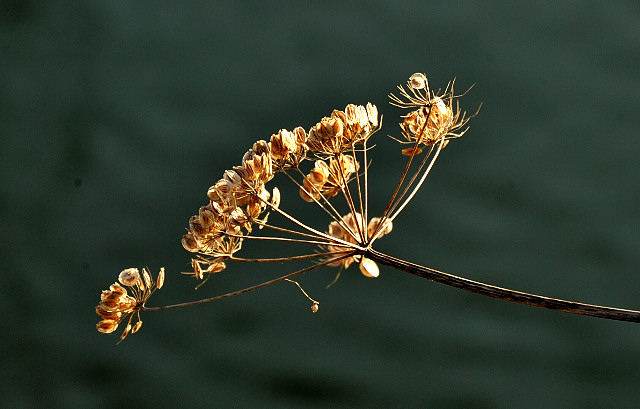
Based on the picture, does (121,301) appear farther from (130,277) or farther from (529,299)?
(529,299)

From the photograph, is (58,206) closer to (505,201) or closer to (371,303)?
(371,303)

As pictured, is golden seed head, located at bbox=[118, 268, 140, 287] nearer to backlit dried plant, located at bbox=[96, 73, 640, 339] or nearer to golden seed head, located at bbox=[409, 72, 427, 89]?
backlit dried plant, located at bbox=[96, 73, 640, 339]

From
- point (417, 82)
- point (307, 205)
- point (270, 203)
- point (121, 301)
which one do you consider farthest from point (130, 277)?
point (307, 205)

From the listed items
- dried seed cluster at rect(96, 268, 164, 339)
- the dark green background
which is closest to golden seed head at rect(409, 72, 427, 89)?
dried seed cluster at rect(96, 268, 164, 339)

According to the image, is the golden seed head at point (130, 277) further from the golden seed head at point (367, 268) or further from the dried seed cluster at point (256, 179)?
the golden seed head at point (367, 268)

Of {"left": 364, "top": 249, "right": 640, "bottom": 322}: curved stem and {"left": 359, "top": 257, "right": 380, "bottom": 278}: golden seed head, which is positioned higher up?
{"left": 359, "top": 257, "right": 380, "bottom": 278}: golden seed head

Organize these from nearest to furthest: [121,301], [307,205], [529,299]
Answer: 1. [529,299]
2. [121,301]
3. [307,205]

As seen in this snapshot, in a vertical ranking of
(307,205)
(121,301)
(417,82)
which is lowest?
(121,301)

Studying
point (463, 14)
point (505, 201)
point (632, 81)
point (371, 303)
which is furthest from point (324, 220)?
point (632, 81)
